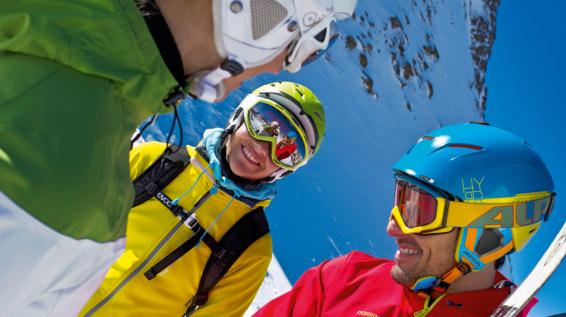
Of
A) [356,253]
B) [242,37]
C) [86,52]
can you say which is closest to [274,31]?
[242,37]

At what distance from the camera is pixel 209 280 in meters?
3.05

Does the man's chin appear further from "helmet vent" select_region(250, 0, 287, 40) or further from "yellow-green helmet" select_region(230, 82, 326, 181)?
"helmet vent" select_region(250, 0, 287, 40)

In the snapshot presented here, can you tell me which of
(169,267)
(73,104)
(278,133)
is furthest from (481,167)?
Answer: (73,104)

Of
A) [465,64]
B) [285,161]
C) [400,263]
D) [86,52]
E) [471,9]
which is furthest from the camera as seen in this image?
[471,9]

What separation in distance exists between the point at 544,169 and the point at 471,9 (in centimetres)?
4802

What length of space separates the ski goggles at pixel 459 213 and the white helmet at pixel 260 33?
64.1 inches

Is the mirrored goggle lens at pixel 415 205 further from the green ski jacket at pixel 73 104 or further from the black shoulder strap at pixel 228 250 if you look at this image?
the green ski jacket at pixel 73 104

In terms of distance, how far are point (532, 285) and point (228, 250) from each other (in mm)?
1655

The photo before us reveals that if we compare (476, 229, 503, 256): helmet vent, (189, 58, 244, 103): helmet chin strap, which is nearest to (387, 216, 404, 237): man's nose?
(476, 229, 503, 256): helmet vent

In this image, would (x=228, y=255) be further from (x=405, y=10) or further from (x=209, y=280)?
(x=405, y=10)

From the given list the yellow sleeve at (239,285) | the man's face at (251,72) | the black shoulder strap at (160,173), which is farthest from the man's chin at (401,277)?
the man's face at (251,72)

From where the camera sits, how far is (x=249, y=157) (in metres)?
3.54

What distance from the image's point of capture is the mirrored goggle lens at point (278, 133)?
141 inches

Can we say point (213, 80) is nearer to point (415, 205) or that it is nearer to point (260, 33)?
point (260, 33)
